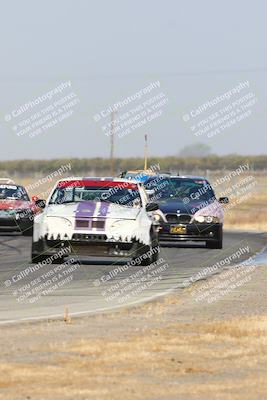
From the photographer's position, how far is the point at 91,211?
2097cm

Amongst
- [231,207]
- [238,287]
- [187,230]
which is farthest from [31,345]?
[231,207]

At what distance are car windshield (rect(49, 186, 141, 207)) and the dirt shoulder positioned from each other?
7.16 meters

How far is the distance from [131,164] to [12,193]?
102017 mm

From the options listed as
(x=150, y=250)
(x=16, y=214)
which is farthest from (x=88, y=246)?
(x=16, y=214)

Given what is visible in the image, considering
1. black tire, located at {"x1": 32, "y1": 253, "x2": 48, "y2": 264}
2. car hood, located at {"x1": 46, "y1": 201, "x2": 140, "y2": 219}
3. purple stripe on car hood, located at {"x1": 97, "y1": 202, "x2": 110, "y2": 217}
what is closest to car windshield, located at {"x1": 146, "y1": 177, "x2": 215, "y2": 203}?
car hood, located at {"x1": 46, "y1": 201, "x2": 140, "y2": 219}

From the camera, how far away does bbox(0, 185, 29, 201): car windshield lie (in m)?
34.0

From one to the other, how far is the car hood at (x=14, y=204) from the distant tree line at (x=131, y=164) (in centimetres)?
9594

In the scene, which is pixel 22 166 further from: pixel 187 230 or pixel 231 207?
pixel 187 230

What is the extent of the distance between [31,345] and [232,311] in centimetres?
380

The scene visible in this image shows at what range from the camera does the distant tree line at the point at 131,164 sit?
132962mm

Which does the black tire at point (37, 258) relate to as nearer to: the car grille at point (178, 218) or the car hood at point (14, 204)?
the car grille at point (178, 218)

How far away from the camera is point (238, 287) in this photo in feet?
57.5

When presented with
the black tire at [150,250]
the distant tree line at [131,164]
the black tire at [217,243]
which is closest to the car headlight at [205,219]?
the black tire at [217,243]

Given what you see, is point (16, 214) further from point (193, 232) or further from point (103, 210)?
point (103, 210)
